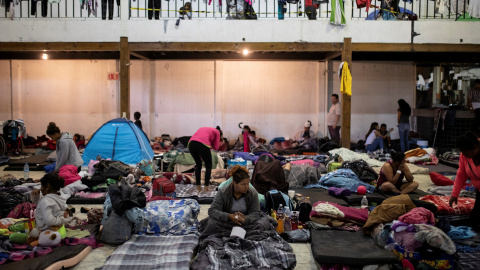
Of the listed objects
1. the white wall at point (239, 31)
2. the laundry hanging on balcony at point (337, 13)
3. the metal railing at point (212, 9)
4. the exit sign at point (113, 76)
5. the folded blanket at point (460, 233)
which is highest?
the metal railing at point (212, 9)

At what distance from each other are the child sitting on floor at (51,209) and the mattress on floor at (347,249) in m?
2.87

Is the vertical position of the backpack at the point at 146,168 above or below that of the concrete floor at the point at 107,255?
above

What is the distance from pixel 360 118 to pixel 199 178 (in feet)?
29.2

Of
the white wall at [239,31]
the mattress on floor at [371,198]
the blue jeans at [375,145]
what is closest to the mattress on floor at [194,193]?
the mattress on floor at [371,198]

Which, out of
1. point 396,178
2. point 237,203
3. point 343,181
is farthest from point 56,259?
point 396,178

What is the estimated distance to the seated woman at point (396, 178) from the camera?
8359 millimetres

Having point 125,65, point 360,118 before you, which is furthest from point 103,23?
point 360,118

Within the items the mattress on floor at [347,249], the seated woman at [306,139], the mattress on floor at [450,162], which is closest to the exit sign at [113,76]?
the seated woman at [306,139]

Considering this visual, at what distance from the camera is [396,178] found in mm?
8414

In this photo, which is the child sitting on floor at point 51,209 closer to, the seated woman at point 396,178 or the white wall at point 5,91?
the seated woman at point 396,178

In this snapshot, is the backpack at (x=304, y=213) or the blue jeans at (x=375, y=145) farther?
the blue jeans at (x=375, y=145)

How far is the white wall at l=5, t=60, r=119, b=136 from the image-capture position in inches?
655

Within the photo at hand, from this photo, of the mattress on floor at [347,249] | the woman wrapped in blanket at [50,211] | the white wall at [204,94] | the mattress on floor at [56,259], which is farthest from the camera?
the white wall at [204,94]

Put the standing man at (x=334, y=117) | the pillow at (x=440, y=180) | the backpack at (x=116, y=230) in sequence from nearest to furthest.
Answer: the backpack at (x=116, y=230)
the pillow at (x=440, y=180)
the standing man at (x=334, y=117)
